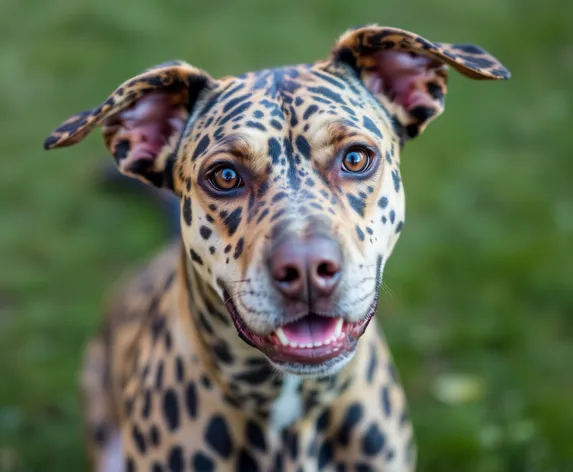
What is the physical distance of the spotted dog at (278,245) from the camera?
2389mm

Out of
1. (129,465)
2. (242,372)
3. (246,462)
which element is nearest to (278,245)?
(242,372)

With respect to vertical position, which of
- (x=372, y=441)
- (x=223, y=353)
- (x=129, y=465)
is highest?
(x=223, y=353)

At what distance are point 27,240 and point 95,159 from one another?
97 centimetres

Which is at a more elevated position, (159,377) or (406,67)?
(406,67)

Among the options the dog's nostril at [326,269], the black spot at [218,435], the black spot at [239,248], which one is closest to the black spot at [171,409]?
the black spot at [218,435]

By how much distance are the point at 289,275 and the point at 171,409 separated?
3.06ft

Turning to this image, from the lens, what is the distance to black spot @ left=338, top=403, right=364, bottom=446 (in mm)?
2908

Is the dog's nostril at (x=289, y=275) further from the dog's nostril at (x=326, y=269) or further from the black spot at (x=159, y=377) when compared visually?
the black spot at (x=159, y=377)

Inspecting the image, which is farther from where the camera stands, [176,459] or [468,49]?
[176,459]

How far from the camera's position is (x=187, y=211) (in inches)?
105

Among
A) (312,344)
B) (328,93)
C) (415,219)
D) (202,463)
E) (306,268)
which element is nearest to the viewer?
(306,268)

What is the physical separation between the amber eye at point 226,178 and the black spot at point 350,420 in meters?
0.97

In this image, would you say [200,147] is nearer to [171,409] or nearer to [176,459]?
[171,409]

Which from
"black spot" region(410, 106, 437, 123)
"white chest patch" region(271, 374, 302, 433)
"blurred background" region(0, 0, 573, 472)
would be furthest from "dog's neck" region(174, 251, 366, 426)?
"blurred background" region(0, 0, 573, 472)
